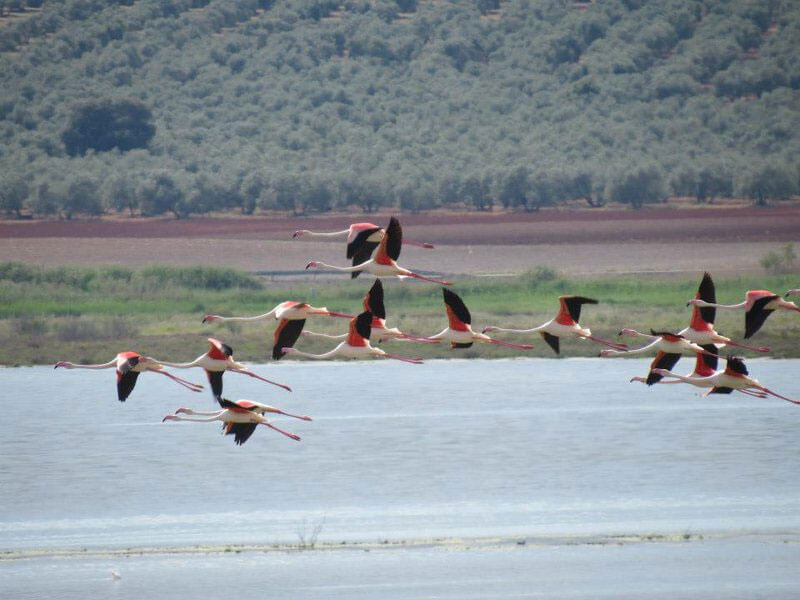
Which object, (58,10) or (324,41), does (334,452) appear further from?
(58,10)

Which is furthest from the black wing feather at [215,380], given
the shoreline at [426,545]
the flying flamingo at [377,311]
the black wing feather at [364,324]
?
the shoreline at [426,545]

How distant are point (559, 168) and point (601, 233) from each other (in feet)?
35.7

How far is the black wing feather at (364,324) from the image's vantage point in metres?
18.6

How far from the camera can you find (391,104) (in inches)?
3661

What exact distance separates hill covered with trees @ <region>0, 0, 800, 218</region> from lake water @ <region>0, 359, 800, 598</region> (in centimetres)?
3474

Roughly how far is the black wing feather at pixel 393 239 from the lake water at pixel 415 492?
6.96 meters

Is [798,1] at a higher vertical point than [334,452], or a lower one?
higher

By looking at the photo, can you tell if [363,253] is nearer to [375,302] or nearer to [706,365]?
[375,302]

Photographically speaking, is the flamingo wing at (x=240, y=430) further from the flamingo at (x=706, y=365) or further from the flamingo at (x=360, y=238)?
the flamingo at (x=706, y=365)

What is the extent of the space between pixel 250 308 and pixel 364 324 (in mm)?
34266

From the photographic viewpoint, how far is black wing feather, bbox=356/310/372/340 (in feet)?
61.0

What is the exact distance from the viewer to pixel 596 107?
9350 cm

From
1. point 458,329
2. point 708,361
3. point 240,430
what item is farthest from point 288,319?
point 708,361

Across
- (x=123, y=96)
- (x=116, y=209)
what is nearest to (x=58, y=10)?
(x=123, y=96)
